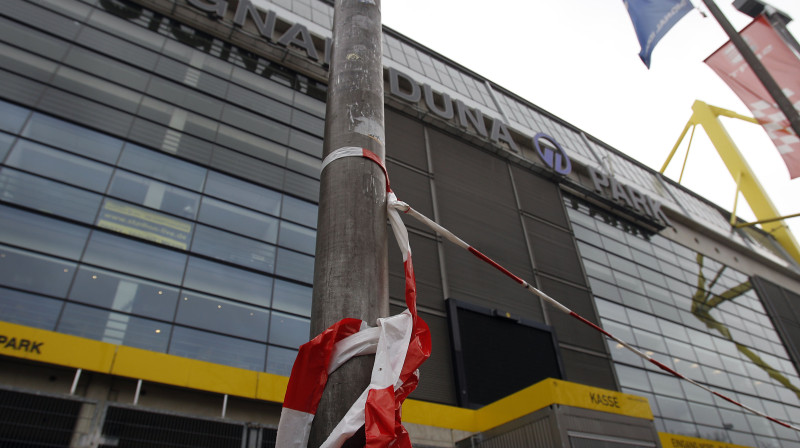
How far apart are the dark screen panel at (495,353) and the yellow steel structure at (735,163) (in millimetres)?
25543

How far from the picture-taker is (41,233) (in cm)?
1128

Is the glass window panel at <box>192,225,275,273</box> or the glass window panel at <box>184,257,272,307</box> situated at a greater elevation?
the glass window panel at <box>192,225,275,273</box>

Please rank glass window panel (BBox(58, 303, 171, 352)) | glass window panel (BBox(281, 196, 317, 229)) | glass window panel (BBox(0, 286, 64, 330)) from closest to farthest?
glass window panel (BBox(0, 286, 64, 330)), glass window panel (BBox(58, 303, 171, 352)), glass window panel (BBox(281, 196, 317, 229))

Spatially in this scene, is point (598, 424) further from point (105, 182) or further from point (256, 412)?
point (105, 182)

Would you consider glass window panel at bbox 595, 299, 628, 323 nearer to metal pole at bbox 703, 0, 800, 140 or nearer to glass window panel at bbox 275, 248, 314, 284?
glass window panel at bbox 275, 248, 314, 284

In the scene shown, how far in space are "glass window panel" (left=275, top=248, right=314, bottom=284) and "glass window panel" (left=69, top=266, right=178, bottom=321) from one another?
9.56 ft

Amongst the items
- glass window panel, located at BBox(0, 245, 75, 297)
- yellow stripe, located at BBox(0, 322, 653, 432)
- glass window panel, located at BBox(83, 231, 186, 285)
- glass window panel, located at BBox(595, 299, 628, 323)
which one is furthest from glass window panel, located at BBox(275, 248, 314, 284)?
glass window panel, located at BBox(595, 299, 628, 323)

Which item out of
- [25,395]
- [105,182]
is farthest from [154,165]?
[25,395]

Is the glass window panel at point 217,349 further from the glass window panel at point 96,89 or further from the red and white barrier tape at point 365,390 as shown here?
the red and white barrier tape at point 365,390

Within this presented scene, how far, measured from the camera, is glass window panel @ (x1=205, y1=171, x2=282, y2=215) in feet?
47.7

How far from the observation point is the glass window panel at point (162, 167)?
13526 millimetres

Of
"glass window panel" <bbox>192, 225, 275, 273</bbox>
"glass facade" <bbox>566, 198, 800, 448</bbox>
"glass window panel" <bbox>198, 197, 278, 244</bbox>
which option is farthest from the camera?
"glass facade" <bbox>566, 198, 800, 448</bbox>

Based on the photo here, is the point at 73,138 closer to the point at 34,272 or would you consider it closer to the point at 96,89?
the point at 96,89

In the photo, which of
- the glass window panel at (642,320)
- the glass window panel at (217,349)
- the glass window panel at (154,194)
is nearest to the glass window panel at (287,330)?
the glass window panel at (217,349)
